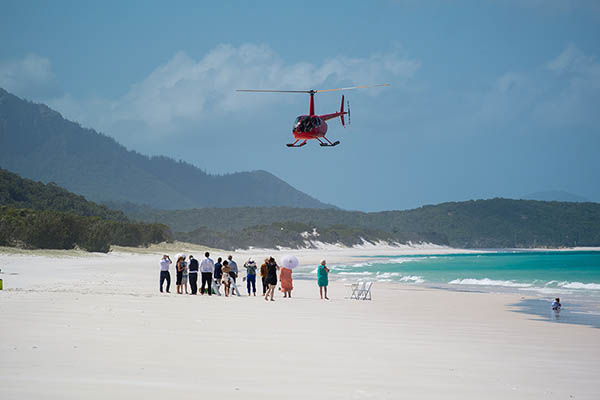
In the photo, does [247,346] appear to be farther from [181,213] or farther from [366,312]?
[181,213]

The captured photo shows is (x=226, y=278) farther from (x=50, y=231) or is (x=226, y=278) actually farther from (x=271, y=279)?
(x=50, y=231)

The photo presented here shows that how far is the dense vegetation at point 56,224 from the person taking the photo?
39.4 metres

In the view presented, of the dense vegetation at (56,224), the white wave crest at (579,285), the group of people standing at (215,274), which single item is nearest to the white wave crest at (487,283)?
the white wave crest at (579,285)

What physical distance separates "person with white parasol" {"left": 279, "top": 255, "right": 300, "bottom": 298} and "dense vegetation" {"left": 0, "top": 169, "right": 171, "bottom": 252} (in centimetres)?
2494

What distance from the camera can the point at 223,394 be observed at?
6059 millimetres

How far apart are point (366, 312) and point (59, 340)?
8.90 metres

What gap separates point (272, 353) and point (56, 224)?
36.3 metres

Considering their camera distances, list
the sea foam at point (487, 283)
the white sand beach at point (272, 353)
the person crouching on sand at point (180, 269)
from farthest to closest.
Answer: the sea foam at point (487, 283)
the person crouching on sand at point (180, 269)
the white sand beach at point (272, 353)

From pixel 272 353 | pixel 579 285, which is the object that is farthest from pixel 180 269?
pixel 579 285

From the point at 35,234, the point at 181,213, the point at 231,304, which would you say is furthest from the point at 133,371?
the point at 181,213

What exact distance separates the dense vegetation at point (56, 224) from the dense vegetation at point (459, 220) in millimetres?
71395

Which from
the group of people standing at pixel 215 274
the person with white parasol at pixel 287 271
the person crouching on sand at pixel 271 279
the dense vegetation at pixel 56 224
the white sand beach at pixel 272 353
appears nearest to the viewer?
the white sand beach at pixel 272 353

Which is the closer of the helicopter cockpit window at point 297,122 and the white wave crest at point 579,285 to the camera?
the helicopter cockpit window at point 297,122

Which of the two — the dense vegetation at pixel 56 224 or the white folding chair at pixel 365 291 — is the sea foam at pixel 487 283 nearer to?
the white folding chair at pixel 365 291
